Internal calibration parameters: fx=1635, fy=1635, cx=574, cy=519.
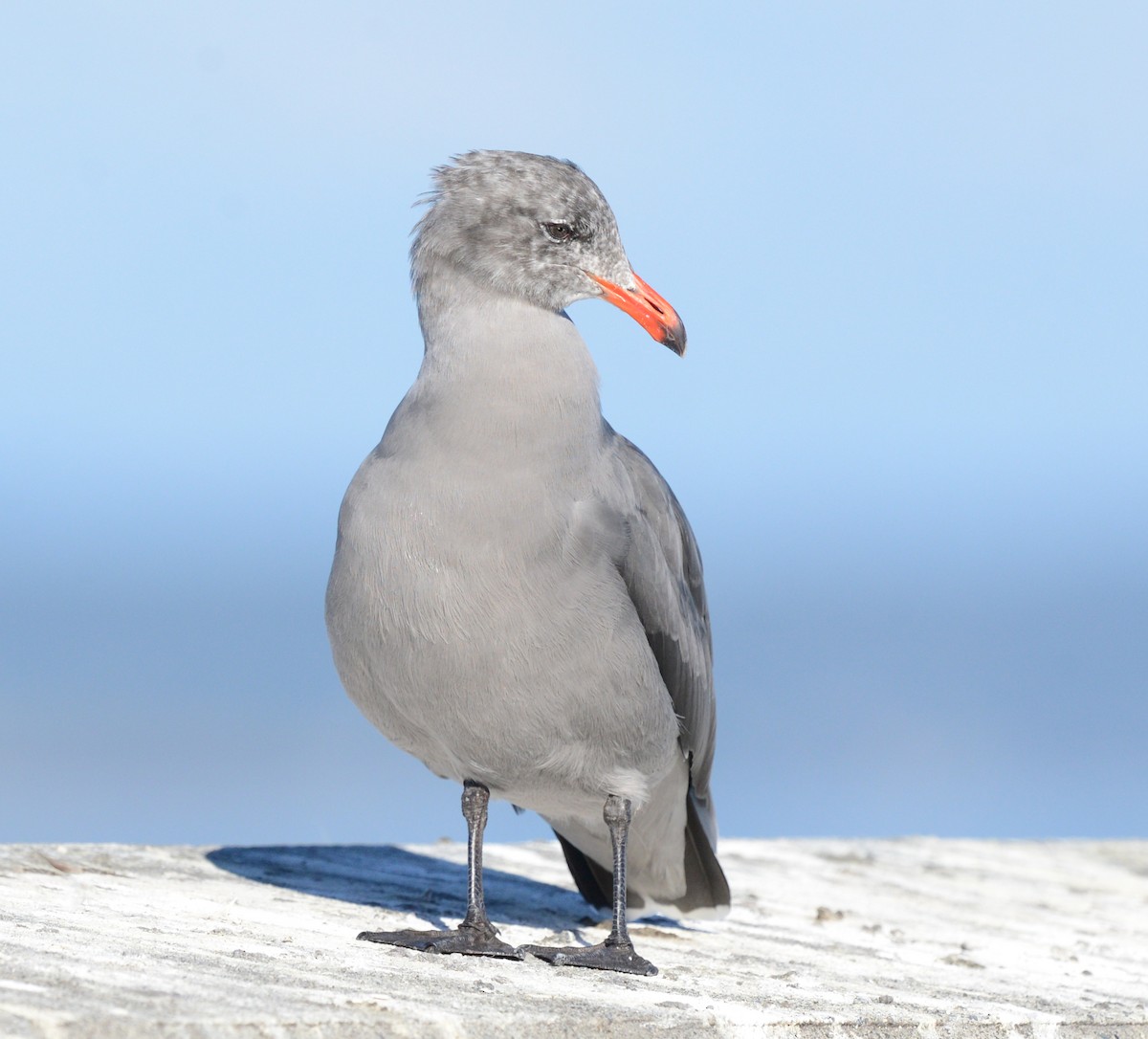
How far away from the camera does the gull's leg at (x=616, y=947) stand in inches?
205

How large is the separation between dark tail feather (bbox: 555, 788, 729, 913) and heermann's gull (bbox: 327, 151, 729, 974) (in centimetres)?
74

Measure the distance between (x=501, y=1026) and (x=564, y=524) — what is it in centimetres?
169

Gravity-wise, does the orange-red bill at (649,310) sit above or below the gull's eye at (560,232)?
below

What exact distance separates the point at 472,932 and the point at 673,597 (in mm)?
1306

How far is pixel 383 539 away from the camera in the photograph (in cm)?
514

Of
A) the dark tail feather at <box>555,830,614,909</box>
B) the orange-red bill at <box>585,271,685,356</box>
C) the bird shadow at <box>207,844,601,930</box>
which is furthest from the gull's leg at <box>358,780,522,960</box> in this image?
the orange-red bill at <box>585,271,685,356</box>

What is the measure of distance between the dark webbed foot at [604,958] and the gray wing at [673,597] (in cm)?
90

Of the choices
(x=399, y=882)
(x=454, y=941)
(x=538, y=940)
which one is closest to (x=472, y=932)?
(x=454, y=941)

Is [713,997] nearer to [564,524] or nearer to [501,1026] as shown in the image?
[501,1026]

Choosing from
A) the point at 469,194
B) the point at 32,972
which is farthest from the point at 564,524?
the point at 32,972

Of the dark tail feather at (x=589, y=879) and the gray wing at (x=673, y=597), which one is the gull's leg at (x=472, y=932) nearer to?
A: the gray wing at (x=673, y=597)

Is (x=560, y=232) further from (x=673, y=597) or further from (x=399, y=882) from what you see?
(x=399, y=882)

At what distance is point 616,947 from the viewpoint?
534 cm

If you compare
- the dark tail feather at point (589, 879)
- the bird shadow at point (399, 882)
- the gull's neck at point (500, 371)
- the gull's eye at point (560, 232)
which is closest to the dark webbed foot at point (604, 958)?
the bird shadow at point (399, 882)
